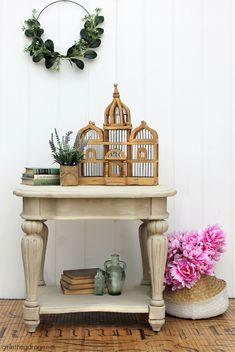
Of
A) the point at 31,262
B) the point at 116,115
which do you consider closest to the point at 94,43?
the point at 116,115

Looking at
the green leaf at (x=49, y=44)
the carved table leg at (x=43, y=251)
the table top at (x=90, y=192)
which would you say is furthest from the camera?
the green leaf at (x=49, y=44)

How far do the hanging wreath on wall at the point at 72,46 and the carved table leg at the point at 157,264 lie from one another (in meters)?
1.03

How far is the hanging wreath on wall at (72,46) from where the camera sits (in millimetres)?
2941

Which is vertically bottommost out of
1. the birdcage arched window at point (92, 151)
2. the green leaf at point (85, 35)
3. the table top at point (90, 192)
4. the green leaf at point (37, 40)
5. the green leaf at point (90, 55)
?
the table top at point (90, 192)

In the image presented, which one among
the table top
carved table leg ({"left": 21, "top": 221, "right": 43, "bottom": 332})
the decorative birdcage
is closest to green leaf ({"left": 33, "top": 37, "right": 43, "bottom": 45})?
the decorative birdcage

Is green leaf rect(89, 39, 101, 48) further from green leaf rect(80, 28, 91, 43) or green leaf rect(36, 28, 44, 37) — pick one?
green leaf rect(36, 28, 44, 37)

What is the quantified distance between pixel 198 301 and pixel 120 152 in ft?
2.68

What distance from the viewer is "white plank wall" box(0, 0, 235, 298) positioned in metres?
3.02

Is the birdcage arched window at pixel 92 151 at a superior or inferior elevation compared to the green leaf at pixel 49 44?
inferior

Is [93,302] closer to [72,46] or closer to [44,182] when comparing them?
[44,182]

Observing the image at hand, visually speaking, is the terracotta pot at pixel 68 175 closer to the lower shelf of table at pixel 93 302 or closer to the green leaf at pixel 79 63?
the lower shelf of table at pixel 93 302

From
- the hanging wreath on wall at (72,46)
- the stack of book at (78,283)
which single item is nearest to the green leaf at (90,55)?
the hanging wreath on wall at (72,46)

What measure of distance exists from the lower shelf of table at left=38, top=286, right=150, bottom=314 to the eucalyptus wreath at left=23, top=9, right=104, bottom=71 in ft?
3.95

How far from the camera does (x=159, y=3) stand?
9.98 feet
